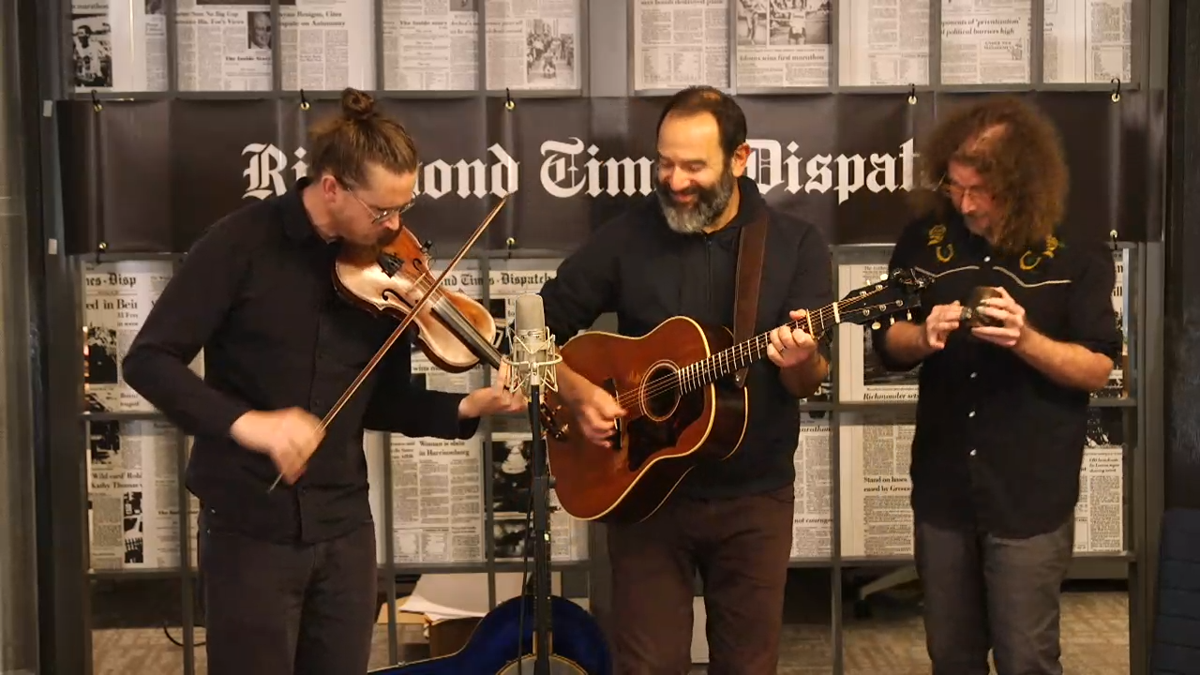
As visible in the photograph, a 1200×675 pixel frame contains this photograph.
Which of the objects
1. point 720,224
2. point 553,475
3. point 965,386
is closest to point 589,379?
point 553,475

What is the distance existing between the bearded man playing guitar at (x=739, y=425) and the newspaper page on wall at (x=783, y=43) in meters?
0.58

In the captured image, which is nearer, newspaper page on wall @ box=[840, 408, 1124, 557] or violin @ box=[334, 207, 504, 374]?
violin @ box=[334, 207, 504, 374]

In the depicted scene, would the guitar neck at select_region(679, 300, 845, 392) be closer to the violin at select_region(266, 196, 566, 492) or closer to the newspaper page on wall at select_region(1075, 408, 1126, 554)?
the violin at select_region(266, 196, 566, 492)

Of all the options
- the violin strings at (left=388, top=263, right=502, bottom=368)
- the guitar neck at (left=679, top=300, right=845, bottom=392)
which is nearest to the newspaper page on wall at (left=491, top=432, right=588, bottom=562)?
the guitar neck at (left=679, top=300, right=845, bottom=392)

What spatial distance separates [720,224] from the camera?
2633mm

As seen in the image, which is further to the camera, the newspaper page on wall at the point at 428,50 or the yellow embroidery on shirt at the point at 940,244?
the newspaper page on wall at the point at 428,50

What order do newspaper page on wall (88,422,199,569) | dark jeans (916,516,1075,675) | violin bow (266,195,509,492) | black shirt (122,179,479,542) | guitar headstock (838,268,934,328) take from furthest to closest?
newspaper page on wall (88,422,199,569), dark jeans (916,516,1075,675), guitar headstock (838,268,934,328), violin bow (266,195,509,492), black shirt (122,179,479,542)

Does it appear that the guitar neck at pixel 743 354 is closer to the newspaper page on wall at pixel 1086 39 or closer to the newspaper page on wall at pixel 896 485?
the newspaper page on wall at pixel 896 485

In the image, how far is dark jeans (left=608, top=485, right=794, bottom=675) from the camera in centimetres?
259

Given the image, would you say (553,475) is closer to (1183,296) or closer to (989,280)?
(989,280)

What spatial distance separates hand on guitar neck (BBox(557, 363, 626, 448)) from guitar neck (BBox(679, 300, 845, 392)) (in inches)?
8.0

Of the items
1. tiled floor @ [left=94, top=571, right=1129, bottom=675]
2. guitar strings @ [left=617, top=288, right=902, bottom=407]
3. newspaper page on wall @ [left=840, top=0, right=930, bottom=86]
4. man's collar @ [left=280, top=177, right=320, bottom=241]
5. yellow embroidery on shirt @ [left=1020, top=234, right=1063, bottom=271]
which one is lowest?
tiled floor @ [left=94, top=571, right=1129, bottom=675]

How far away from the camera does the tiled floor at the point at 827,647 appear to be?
3406 millimetres

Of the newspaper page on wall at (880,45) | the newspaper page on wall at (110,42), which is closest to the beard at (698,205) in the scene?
the newspaper page on wall at (880,45)
